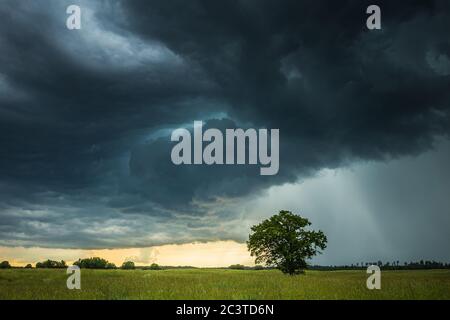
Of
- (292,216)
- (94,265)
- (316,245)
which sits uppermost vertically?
(292,216)

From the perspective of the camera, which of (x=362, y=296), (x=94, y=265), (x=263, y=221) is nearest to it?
(x=362, y=296)

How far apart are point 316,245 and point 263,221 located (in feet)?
27.5

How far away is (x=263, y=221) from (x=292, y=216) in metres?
4.43
